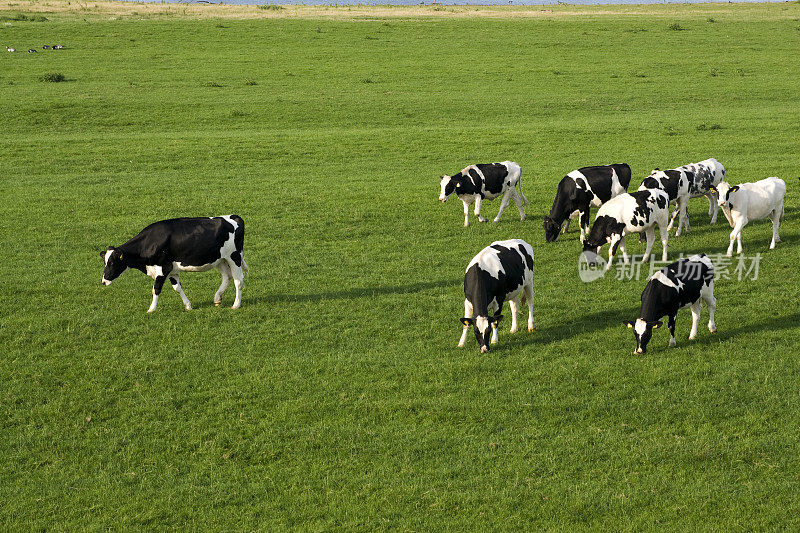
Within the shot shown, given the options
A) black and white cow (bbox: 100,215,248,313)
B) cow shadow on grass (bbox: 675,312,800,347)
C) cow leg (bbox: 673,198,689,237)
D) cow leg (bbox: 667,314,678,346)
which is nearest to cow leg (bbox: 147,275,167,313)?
black and white cow (bbox: 100,215,248,313)

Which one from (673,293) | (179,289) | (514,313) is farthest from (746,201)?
(179,289)

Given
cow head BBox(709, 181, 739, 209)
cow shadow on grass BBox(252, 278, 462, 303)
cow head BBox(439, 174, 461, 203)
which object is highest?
cow head BBox(709, 181, 739, 209)

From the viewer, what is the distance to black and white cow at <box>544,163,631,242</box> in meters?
21.8

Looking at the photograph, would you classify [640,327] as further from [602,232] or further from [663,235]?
[663,235]

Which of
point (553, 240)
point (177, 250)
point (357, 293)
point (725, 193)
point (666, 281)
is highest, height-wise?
point (725, 193)

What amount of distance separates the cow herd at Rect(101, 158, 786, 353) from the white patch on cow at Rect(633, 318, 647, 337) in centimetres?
2

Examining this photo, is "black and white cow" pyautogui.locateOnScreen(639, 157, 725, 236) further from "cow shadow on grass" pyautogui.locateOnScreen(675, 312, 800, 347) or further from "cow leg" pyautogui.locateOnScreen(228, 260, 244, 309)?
"cow leg" pyautogui.locateOnScreen(228, 260, 244, 309)

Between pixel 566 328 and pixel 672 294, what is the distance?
2211 mm

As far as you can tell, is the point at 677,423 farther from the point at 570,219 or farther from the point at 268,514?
the point at 570,219

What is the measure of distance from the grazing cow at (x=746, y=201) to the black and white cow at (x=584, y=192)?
2934 millimetres

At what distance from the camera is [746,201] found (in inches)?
769

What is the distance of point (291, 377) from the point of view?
13.7 m

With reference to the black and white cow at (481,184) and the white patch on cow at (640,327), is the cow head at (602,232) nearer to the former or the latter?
the black and white cow at (481,184)

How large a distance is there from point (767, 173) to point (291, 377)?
21357 mm
